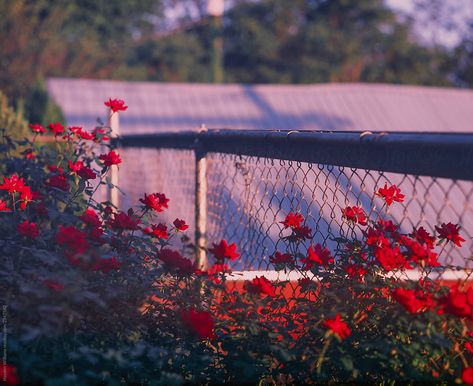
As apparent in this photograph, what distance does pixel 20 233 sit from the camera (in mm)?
2611

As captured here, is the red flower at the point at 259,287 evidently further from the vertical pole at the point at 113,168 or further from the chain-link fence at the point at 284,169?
the vertical pole at the point at 113,168

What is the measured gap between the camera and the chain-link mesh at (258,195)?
8.88ft

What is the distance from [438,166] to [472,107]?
1403 centimetres

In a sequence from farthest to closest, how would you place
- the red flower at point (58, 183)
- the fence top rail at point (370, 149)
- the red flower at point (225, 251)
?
the red flower at point (58, 183) < the red flower at point (225, 251) < the fence top rail at point (370, 149)

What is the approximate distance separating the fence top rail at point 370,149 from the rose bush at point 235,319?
0.85 feet

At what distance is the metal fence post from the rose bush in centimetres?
100

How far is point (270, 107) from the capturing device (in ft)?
45.9

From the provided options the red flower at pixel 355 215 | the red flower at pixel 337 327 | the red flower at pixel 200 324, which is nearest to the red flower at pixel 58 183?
the red flower at pixel 200 324

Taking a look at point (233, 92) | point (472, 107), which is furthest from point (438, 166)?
point (472, 107)

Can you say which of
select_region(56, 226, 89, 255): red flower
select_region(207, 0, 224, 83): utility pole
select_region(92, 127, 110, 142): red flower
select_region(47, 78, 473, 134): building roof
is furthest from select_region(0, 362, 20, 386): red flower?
select_region(207, 0, 224, 83): utility pole

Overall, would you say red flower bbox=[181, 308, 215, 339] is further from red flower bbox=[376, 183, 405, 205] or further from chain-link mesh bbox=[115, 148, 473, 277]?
red flower bbox=[376, 183, 405, 205]

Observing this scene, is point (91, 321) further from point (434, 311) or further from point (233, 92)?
point (233, 92)

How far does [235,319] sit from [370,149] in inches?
27.8

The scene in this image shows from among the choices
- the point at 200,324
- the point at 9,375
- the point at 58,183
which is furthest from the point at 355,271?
the point at 58,183
